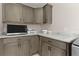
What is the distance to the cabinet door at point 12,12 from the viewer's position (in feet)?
6.88

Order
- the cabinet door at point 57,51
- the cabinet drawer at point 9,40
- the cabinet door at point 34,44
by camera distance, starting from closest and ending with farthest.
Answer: the cabinet door at point 57,51
the cabinet drawer at point 9,40
the cabinet door at point 34,44

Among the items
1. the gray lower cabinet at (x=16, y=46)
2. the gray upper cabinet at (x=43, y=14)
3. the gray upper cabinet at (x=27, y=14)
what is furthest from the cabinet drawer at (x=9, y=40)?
the gray upper cabinet at (x=43, y=14)

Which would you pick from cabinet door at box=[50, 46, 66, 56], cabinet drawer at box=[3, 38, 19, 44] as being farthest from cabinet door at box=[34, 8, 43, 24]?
cabinet door at box=[50, 46, 66, 56]

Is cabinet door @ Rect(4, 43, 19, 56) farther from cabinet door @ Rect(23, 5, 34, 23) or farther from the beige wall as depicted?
the beige wall

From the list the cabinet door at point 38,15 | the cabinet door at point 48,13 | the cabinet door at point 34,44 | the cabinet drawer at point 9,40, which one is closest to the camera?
the cabinet drawer at point 9,40

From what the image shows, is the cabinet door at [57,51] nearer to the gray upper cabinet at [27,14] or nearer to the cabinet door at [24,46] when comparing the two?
the cabinet door at [24,46]

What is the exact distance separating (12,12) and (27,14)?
0.47m

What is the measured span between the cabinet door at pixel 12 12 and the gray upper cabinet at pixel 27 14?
0.64 feet

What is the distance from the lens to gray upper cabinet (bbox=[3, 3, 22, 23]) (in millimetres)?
2080

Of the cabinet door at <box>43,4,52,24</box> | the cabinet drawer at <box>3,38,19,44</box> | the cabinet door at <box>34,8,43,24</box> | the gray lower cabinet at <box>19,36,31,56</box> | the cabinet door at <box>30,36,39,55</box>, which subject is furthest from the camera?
the cabinet door at <box>34,8,43,24</box>

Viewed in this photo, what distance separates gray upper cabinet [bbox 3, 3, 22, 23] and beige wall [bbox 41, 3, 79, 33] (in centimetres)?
89

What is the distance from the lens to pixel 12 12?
85.7 inches

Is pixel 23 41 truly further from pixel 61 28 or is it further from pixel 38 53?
pixel 61 28

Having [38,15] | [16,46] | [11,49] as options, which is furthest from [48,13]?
[11,49]
